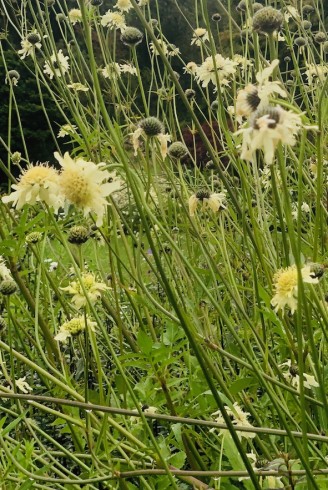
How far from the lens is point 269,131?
660 mm

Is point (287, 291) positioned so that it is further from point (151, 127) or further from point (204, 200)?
point (204, 200)

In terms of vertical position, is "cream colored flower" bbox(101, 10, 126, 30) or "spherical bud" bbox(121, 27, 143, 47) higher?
"spherical bud" bbox(121, 27, 143, 47)

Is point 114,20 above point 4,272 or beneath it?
above

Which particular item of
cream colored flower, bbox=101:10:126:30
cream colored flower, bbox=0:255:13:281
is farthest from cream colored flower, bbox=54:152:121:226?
cream colored flower, bbox=101:10:126:30

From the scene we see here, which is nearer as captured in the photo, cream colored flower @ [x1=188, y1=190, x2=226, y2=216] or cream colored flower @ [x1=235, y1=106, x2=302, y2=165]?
cream colored flower @ [x1=235, y1=106, x2=302, y2=165]

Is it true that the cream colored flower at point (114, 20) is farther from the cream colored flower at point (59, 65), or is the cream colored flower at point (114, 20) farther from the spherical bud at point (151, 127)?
the spherical bud at point (151, 127)

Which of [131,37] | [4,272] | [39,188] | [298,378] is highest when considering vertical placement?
[131,37]

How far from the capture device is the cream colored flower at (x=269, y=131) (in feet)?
2.16

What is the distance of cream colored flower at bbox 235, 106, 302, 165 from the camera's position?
2.16 feet

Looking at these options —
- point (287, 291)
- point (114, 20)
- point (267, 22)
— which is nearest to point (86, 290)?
point (287, 291)

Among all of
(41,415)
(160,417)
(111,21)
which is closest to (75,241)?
(160,417)

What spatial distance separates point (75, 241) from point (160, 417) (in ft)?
1.18

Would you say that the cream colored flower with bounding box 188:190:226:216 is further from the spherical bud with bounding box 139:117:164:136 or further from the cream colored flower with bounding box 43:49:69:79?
the cream colored flower with bounding box 43:49:69:79

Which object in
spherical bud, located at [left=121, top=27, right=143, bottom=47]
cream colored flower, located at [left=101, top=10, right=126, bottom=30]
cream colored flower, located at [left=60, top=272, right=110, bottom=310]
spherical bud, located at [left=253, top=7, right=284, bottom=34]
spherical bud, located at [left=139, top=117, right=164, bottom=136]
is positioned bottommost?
cream colored flower, located at [left=60, top=272, right=110, bottom=310]
